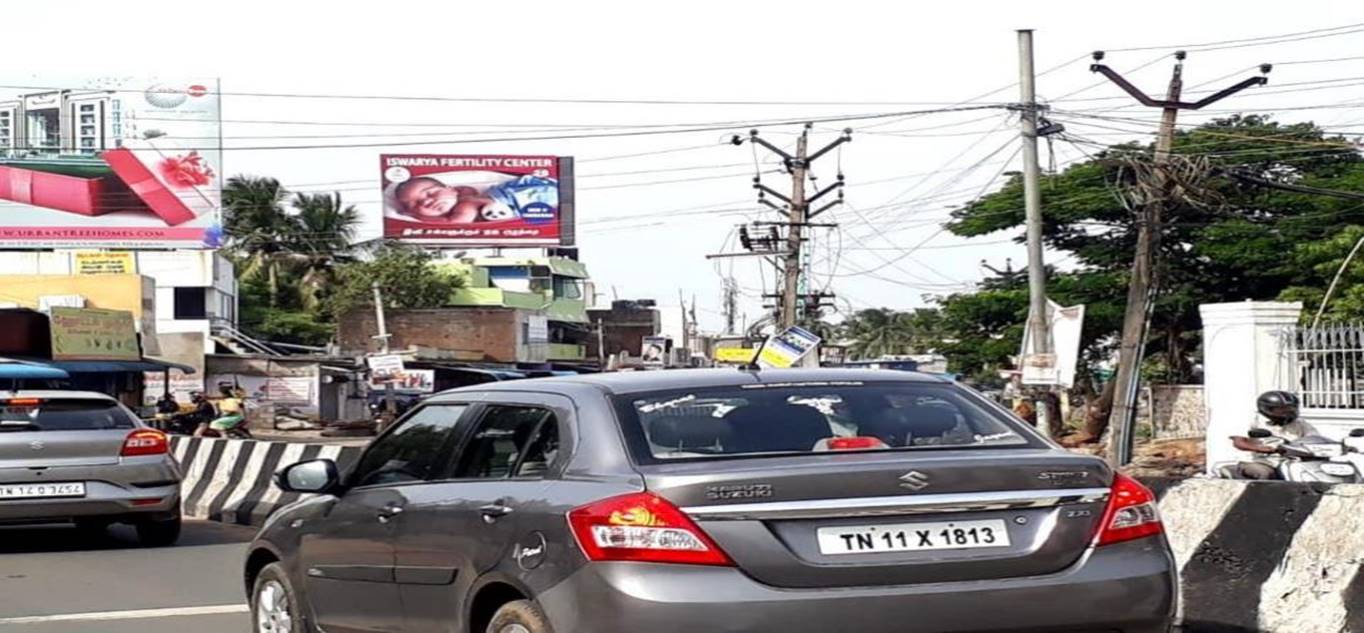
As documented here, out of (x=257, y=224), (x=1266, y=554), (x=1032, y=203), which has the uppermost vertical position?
(x=257, y=224)

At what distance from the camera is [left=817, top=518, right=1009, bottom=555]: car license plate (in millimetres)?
5457

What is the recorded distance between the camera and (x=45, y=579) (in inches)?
502

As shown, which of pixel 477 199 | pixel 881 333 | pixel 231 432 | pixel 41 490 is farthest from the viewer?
pixel 881 333

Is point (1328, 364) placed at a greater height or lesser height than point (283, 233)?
lesser

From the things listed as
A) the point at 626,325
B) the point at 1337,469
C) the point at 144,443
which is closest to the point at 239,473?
the point at 144,443

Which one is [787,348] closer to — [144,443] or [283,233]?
[144,443]

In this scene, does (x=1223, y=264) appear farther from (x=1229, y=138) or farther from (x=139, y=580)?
(x=139, y=580)

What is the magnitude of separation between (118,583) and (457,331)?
58585 mm

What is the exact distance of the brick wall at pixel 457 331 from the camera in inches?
2778

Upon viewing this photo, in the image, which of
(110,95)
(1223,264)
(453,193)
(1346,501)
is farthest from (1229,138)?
(1346,501)

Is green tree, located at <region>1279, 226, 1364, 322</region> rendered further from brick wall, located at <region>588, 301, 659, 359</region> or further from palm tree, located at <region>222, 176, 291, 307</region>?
brick wall, located at <region>588, 301, 659, 359</region>

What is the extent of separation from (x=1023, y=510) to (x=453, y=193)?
189ft

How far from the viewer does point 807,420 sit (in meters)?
6.02

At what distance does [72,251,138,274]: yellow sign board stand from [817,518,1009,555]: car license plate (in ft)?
184
